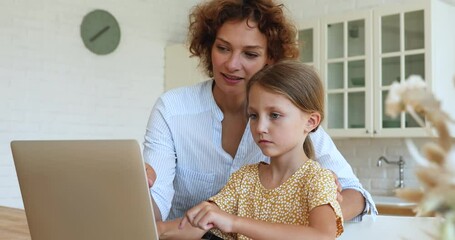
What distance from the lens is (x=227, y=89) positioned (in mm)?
1923

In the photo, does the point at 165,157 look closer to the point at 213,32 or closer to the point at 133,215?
the point at 213,32

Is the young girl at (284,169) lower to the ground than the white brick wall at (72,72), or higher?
lower

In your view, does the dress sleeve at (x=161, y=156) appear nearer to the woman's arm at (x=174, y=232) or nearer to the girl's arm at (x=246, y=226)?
the woman's arm at (x=174, y=232)

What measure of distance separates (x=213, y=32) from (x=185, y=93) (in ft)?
A: 0.72

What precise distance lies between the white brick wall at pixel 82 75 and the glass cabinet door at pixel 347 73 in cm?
31

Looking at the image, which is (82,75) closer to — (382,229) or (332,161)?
(332,161)

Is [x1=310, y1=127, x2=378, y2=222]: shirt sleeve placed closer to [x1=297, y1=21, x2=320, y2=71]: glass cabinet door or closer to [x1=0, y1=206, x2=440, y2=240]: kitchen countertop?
[x1=0, y1=206, x2=440, y2=240]: kitchen countertop

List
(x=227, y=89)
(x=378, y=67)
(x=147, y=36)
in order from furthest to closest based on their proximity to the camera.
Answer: (x=147, y=36)
(x=378, y=67)
(x=227, y=89)

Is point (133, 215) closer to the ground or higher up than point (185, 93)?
closer to the ground

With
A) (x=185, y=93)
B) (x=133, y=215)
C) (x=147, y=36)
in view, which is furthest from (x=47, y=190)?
(x=147, y=36)

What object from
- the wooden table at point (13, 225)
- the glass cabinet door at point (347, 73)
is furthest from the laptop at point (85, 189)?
the glass cabinet door at point (347, 73)

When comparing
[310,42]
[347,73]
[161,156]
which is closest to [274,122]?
[161,156]

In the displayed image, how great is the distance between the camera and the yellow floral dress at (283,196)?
1.46 m

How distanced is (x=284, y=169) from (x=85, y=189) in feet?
2.20
